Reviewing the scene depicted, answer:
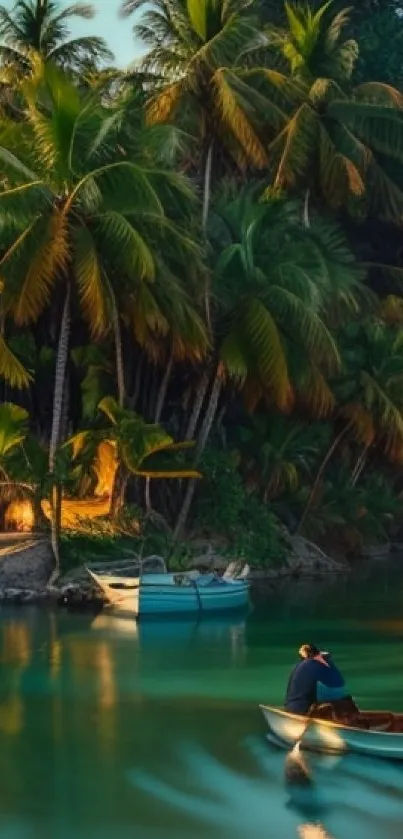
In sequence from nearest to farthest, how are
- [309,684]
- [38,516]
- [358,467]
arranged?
[309,684] → [38,516] → [358,467]

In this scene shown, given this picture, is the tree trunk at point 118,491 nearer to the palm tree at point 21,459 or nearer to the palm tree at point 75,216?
the palm tree at point 21,459

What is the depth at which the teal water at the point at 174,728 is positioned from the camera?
440 inches

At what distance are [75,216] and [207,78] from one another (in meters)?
7.02

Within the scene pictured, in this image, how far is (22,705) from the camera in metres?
15.6

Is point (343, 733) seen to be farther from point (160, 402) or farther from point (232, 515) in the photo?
point (160, 402)

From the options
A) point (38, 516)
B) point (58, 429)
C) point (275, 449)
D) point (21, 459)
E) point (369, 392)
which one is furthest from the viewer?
point (369, 392)

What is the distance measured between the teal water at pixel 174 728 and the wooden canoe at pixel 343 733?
0.14 metres

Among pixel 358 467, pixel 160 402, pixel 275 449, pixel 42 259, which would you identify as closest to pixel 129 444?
pixel 42 259

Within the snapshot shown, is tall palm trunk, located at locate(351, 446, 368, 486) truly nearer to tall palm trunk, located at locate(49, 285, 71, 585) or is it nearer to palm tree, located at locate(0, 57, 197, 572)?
palm tree, located at locate(0, 57, 197, 572)

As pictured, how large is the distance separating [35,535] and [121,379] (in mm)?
3413

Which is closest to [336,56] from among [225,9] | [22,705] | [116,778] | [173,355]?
[225,9]

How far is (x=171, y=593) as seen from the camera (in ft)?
74.7

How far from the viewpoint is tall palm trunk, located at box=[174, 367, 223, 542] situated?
1085 inches

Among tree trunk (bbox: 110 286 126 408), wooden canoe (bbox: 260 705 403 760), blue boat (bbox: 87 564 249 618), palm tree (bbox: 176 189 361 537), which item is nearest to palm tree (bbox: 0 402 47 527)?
tree trunk (bbox: 110 286 126 408)
